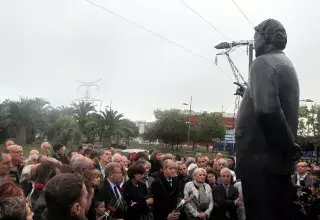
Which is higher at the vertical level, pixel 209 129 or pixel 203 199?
pixel 209 129

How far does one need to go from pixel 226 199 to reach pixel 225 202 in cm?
8

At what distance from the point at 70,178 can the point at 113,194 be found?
260 cm

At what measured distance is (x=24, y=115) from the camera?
33.0 meters

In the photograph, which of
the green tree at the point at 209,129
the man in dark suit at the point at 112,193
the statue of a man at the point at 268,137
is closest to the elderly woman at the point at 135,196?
the man in dark suit at the point at 112,193

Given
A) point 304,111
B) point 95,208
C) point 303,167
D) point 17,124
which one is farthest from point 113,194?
point 304,111

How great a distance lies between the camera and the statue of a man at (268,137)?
10.3 ft

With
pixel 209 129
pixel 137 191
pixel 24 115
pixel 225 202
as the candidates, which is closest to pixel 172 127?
pixel 209 129

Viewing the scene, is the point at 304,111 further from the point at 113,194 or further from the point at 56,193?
the point at 56,193

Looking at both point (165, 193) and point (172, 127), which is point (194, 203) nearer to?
point (165, 193)

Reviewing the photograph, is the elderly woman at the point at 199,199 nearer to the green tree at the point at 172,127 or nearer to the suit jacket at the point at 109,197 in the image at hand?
the suit jacket at the point at 109,197

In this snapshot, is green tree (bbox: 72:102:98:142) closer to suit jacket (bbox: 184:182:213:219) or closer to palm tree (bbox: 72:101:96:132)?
palm tree (bbox: 72:101:96:132)

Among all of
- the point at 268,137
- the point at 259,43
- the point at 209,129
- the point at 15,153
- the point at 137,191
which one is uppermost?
the point at 209,129

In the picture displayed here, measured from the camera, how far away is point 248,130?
3.36 metres

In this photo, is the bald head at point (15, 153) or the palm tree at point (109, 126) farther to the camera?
the palm tree at point (109, 126)
